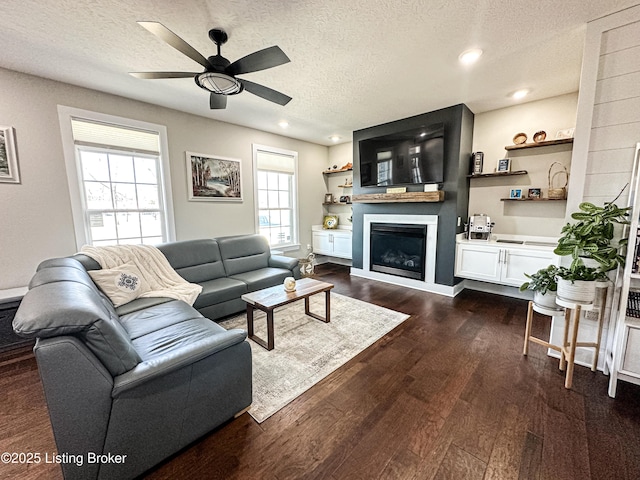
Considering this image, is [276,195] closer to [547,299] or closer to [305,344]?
[305,344]

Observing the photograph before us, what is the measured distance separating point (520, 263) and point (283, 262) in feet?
10.2

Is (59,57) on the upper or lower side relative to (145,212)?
upper

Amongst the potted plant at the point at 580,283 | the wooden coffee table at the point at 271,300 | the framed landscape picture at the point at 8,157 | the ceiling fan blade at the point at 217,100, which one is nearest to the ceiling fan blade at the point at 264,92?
the ceiling fan blade at the point at 217,100

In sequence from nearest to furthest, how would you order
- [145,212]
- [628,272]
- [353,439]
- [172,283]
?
[353,439], [628,272], [172,283], [145,212]

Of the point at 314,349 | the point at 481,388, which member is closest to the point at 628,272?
the point at 481,388

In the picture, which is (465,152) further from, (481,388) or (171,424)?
(171,424)

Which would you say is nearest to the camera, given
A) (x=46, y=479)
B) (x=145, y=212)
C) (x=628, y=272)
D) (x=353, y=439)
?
(x=46, y=479)

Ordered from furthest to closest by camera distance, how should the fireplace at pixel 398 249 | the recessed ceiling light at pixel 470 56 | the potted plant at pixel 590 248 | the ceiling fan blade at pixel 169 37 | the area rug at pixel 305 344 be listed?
the fireplace at pixel 398 249 → the recessed ceiling light at pixel 470 56 → the area rug at pixel 305 344 → the potted plant at pixel 590 248 → the ceiling fan blade at pixel 169 37

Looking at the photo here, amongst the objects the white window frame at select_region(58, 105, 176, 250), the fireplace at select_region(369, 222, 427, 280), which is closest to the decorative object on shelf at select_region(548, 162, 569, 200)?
the fireplace at select_region(369, 222, 427, 280)

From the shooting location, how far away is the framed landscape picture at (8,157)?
2.53 meters

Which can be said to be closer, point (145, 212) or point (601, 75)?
point (601, 75)

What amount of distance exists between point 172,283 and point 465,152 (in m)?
4.23

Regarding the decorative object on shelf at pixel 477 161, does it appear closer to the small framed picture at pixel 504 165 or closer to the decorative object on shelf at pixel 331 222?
the small framed picture at pixel 504 165

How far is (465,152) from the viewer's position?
3.70m
